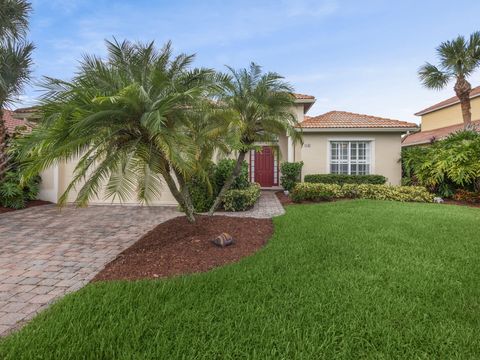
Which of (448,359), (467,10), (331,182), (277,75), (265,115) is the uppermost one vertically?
(467,10)

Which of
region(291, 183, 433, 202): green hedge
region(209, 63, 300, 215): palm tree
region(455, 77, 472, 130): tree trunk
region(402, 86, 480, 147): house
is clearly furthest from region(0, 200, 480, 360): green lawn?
region(402, 86, 480, 147): house

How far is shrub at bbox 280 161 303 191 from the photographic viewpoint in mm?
14711

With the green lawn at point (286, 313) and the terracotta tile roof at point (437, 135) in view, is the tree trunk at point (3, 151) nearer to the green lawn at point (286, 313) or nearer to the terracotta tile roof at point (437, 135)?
the green lawn at point (286, 313)

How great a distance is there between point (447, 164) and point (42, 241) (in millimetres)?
16180

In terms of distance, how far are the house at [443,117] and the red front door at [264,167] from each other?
41.5ft

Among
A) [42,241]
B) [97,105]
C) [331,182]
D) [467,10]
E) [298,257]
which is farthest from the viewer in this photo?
[331,182]

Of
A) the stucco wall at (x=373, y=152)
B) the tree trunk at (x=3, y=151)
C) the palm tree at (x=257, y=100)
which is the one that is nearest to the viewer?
the palm tree at (x=257, y=100)

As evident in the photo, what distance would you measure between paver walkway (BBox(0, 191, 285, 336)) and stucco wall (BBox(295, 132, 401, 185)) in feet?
16.9

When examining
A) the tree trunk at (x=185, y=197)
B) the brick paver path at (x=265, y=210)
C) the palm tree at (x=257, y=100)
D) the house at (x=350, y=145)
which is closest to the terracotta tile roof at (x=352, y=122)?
the house at (x=350, y=145)

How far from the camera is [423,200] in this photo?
12750mm

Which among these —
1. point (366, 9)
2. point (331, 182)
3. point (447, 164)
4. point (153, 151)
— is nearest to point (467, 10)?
point (366, 9)

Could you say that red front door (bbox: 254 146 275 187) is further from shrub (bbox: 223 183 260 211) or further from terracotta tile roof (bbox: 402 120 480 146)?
terracotta tile roof (bbox: 402 120 480 146)

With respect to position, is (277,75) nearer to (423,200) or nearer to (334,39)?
(334,39)

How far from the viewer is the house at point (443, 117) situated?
2153 centimetres
